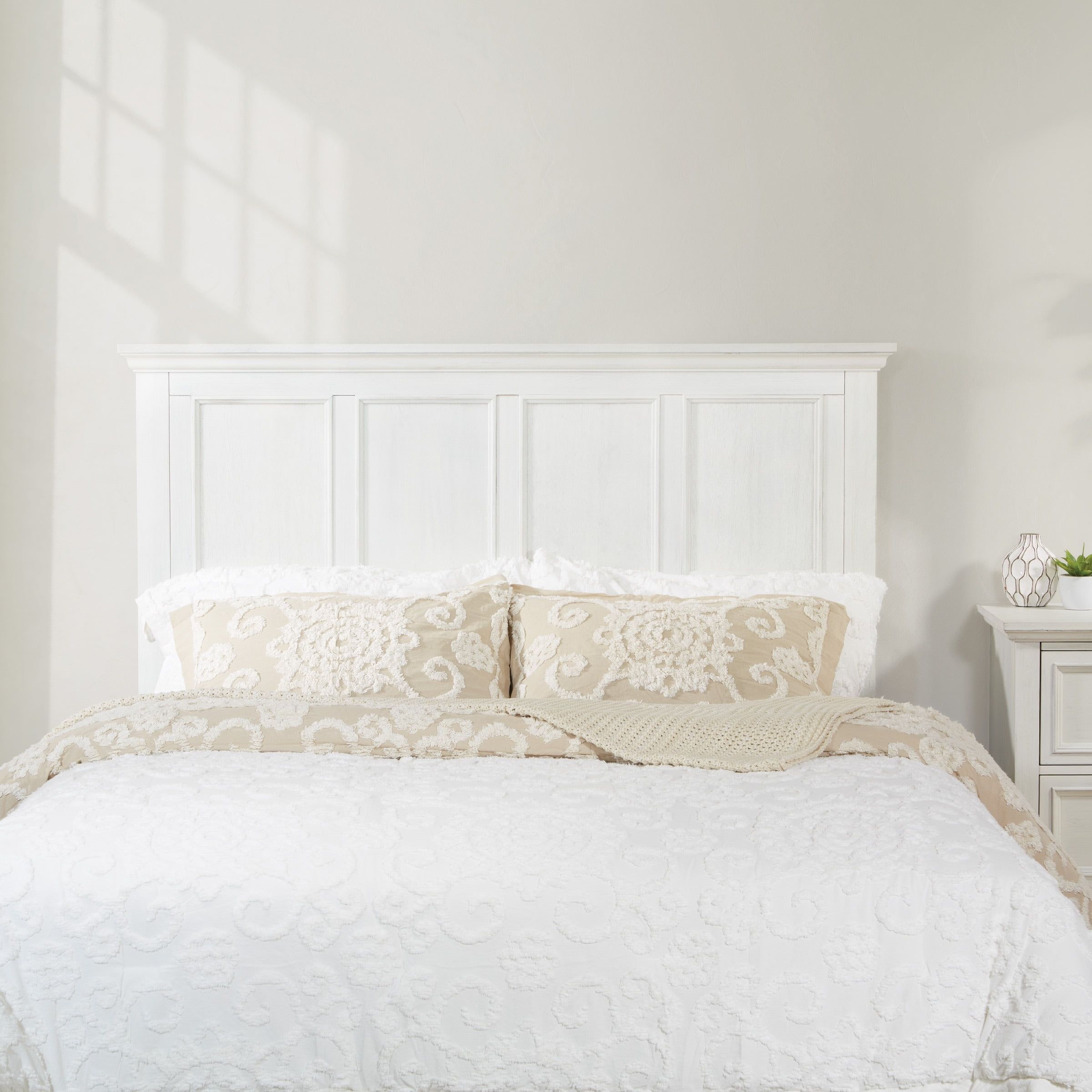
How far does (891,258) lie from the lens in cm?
273

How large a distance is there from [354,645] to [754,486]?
1.20m

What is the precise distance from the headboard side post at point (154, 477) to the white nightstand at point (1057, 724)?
224cm

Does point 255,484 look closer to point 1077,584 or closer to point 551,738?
point 551,738

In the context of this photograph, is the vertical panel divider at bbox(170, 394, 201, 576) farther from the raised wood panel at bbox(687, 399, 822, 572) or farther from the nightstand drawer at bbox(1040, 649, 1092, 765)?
the nightstand drawer at bbox(1040, 649, 1092, 765)

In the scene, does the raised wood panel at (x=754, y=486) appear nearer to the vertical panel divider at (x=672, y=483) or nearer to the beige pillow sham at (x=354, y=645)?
the vertical panel divider at (x=672, y=483)

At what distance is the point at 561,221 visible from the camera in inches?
108

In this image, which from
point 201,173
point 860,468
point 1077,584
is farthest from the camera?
point 201,173

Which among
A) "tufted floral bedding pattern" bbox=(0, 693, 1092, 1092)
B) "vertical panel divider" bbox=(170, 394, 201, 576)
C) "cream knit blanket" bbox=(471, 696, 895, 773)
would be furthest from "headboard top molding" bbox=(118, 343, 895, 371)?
"tufted floral bedding pattern" bbox=(0, 693, 1092, 1092)

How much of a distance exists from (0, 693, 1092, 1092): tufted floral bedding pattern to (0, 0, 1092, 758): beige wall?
5.61 feet

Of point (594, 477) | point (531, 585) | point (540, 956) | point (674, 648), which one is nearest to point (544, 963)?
point (540, 956)

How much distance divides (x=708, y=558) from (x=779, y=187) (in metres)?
1.08

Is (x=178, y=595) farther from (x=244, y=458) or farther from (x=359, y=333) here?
(x=359, y=333)

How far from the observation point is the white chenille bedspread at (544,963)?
106 cm

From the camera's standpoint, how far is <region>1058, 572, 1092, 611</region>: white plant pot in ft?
8.13
